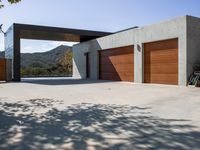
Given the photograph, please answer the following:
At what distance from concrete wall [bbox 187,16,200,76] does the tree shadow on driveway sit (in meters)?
8.74

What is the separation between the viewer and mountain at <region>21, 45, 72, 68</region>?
5706 centimetres

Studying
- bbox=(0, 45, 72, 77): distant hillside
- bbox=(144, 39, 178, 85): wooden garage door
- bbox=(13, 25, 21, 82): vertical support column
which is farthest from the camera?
bbox=(0, 45, 72, 77): distant hillside

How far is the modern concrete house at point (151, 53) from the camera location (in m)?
15.6

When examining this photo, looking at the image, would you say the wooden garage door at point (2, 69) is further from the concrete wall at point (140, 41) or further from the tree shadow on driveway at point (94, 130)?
the tree shadow on driveway at point (94, 130)

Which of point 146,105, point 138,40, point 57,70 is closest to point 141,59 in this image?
point 138,40

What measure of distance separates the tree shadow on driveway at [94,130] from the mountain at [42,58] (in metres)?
48.9

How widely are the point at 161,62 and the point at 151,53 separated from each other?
1.20m

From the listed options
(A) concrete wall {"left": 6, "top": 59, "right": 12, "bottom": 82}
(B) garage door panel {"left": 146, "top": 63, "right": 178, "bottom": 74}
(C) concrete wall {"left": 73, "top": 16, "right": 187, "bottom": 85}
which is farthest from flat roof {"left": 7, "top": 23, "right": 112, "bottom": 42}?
(B) garage door panel {"left": 146, "top": 63, "right": 178, "bottom": 74}

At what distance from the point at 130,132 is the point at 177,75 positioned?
11730 mm

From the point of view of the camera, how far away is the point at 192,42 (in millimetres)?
15703

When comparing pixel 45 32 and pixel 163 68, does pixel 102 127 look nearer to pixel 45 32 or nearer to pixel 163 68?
pixel 163 68

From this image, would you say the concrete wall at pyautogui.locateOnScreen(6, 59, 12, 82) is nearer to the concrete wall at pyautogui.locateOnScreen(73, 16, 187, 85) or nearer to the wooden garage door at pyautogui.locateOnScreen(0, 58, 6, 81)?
the wooden garage door at pyautogui.locateOnScreen(0, 58, 6, 81)

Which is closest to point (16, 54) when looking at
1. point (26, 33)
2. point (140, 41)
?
point (26, 33)

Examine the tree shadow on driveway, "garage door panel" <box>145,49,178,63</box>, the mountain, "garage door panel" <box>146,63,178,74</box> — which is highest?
the mountain
